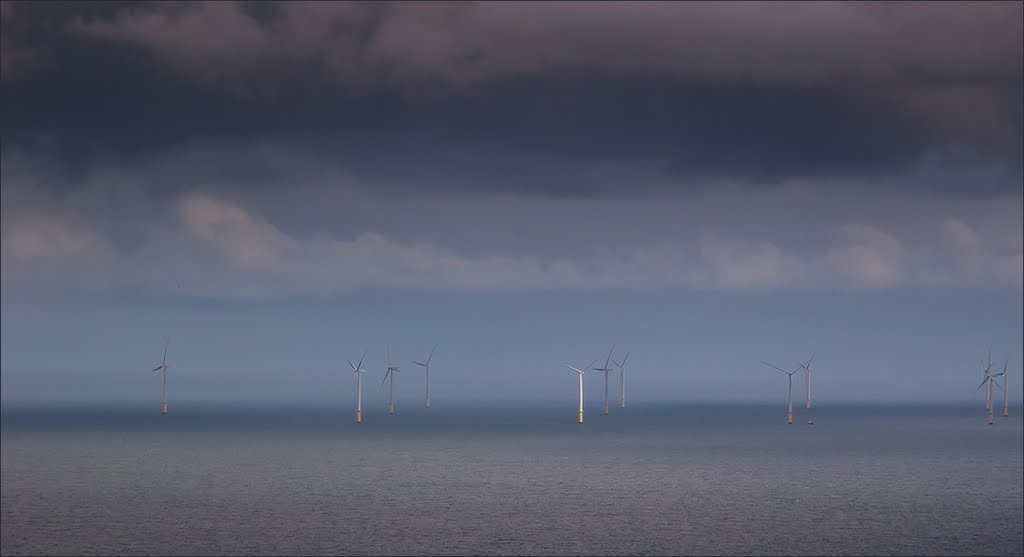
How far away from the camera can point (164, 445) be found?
188625mm

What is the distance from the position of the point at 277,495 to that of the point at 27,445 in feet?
336

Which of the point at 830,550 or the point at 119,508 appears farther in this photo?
the point at 119,508

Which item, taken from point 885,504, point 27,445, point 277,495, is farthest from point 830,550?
point 27,445

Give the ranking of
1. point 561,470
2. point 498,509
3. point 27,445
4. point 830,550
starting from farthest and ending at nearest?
point 27,445
point 561,470
point 498,509
point 830,550

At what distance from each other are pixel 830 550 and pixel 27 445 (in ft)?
505

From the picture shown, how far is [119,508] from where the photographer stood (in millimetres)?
91500

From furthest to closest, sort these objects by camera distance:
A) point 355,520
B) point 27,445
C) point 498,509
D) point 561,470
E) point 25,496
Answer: point 27,445, point 561,470, point 25,496, point 498,509, point 355,520

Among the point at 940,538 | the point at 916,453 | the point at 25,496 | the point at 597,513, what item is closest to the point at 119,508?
the point at 25,496

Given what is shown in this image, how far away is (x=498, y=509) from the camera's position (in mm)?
91125

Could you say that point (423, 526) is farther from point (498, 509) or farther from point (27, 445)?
point (27, 445)

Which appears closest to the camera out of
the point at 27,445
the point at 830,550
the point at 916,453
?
the point at 830,550

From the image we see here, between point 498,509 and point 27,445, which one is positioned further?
point 27,445

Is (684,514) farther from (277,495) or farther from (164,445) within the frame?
(164,445)

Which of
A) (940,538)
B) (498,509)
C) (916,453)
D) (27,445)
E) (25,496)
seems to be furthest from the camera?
(27,445)
